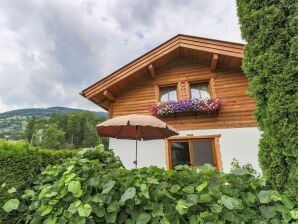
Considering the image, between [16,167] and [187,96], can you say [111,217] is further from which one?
[187,96]

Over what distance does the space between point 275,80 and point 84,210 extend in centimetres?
252

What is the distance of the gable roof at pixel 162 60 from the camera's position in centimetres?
736

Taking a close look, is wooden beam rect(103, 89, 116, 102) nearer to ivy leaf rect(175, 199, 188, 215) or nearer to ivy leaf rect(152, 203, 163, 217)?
ivy leaf rect(152, 203, 163, 217)

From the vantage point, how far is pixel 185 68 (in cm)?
825

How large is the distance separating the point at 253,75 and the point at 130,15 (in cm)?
939

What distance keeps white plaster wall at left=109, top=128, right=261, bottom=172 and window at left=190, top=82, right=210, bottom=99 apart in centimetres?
139

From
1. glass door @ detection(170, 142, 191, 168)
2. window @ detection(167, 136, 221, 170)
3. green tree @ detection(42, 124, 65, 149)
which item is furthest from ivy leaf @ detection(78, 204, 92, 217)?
green tree @ detection(42, 124, 65, 149)

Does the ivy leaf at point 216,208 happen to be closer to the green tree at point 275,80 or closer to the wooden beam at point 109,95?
the green tree at point 275,80

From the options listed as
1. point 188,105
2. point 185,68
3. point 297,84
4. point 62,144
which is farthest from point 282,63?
point 62,144

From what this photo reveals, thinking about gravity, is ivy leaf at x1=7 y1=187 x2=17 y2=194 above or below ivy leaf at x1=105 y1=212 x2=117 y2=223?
above

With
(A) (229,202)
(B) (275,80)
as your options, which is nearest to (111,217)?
(A) (229,202)

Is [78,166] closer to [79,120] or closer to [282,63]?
[282,63]

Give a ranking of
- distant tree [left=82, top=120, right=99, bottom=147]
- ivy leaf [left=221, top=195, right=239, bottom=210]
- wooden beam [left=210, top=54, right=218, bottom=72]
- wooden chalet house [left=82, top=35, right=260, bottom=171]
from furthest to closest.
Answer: distant tree [left=82, top=120, right=99, bottom=147] → wooden beam [left=210, top=54, right=218, bottom=72] → wooden chalet house [left=82, top=35, right=260, bottom=171] → ivy leaf [left=221, top=195, right=239, bottom=210]

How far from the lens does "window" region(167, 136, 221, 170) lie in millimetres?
7004
